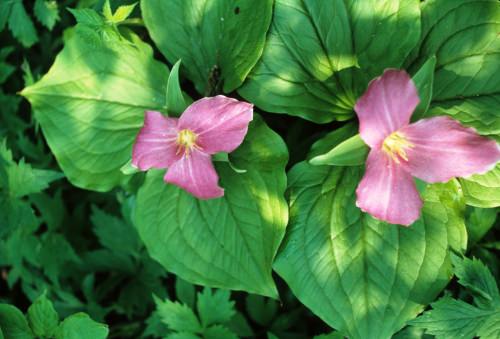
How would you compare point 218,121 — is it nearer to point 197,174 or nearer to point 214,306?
point 197,174

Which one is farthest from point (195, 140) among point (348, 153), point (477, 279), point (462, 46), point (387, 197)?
point (477, 279)

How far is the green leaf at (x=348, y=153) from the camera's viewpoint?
1.26 m

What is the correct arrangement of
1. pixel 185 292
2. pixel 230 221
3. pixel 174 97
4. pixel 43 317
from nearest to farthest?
pixel 174 97 → pixel 230 221 → pixel 43 317 → pixel 185 292

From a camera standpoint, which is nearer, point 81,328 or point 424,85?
point 424,85

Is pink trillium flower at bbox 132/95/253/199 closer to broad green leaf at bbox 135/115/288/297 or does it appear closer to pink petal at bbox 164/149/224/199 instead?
pink petal at bbox 164/149/224/199

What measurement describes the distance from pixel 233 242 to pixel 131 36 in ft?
2.28

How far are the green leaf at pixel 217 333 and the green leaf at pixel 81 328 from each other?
317 mm

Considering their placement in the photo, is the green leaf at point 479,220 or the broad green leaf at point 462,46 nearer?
the broad green leaf at point 462,46

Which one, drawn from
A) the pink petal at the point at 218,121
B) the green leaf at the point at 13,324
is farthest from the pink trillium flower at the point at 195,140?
the green leaf at the point at 13,324

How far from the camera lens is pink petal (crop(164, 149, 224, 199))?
1351 millimetres

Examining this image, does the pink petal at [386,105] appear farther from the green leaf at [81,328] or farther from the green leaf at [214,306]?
the green leaf at [81,328]

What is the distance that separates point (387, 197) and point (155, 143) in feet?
Answer: 1.89

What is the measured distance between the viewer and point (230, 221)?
4.86 ft

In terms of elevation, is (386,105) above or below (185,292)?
above
